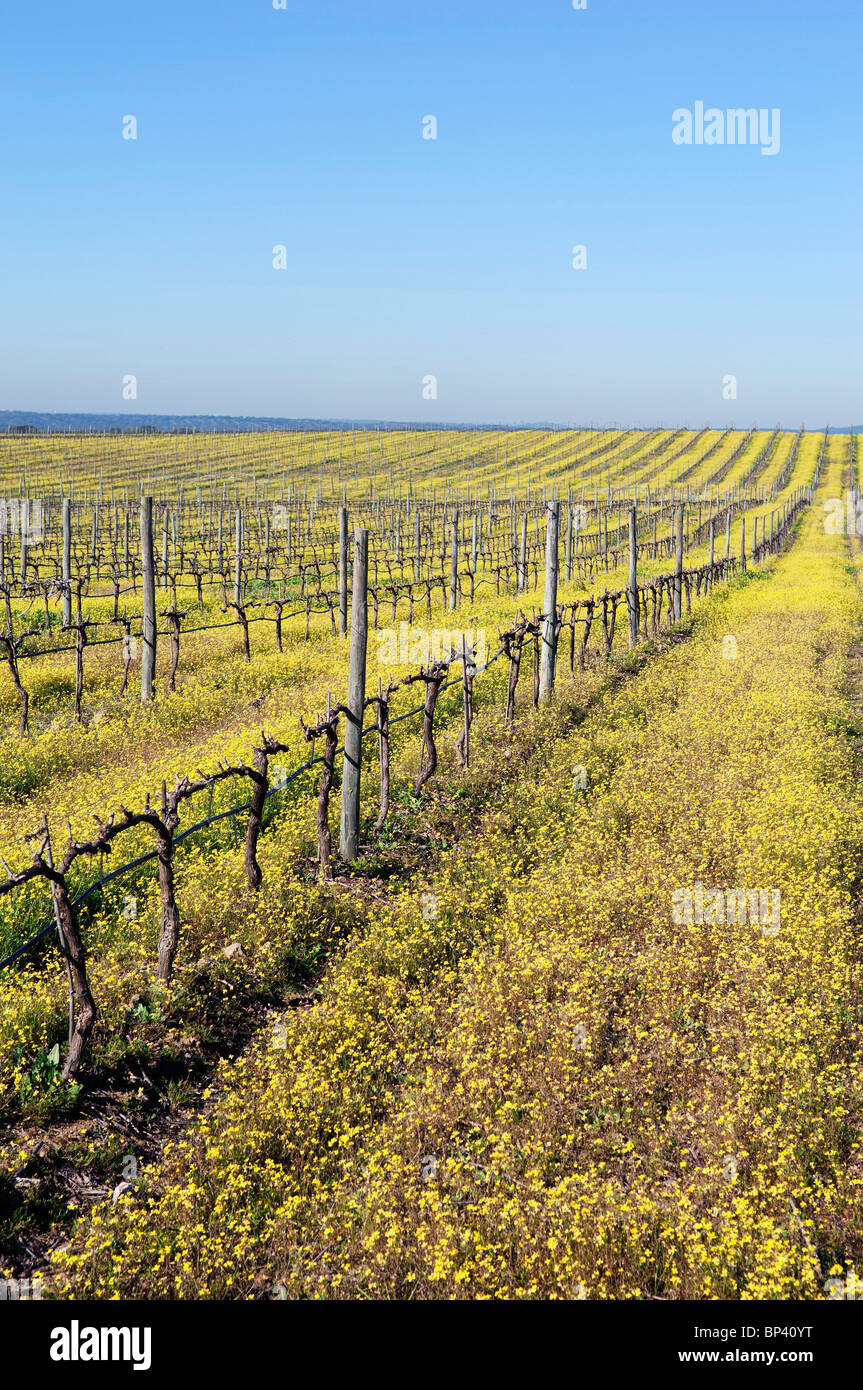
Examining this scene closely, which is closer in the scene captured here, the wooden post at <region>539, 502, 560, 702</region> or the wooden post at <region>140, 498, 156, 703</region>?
the wooden post at <region>140, 498, 156, 703</region>

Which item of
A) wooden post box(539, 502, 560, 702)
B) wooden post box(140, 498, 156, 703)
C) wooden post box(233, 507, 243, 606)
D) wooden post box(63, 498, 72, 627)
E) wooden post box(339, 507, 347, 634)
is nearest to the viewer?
wooden post box(140, 498, 156, 703)

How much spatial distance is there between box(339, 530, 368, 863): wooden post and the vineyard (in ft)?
0.11

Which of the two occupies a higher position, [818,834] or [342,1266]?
[818,834]

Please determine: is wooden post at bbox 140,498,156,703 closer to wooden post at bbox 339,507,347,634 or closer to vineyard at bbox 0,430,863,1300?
vineyard at bbox 0,430,863,1300

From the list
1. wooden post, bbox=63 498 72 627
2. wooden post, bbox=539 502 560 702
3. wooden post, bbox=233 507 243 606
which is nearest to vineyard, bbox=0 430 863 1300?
wooden post, bbox=539 502 560 702

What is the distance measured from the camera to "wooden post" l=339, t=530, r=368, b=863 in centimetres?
953

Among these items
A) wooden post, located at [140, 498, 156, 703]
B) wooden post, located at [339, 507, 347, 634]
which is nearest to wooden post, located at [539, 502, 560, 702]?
wooden post, located at [339, 507, 347, 634]

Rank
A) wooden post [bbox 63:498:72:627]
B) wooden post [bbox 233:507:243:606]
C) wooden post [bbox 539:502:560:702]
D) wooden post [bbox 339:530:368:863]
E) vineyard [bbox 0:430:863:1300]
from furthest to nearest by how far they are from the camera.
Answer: wooden post [bbox 233:507:243:606] → wooden post [bbox 63:498:72:627] → wooden post [bbox 539:502:560:702] → wooden post [bbox 339:530:368:863] → vineyard [bbox 0:430:863:1300]

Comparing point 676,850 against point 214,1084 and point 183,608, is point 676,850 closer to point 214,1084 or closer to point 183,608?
point 214,1084

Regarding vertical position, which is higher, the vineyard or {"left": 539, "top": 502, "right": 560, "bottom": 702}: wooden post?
{"left": 539, "top": 502, "right": 560, "bottom": 702}: wooden post

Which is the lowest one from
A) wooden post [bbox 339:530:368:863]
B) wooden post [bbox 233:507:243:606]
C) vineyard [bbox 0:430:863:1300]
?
vineyard [bbox 0:430:863:1300]

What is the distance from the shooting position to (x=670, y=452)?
10388cm

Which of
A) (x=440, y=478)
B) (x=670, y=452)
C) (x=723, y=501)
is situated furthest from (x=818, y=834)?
(x=670, y=452)
